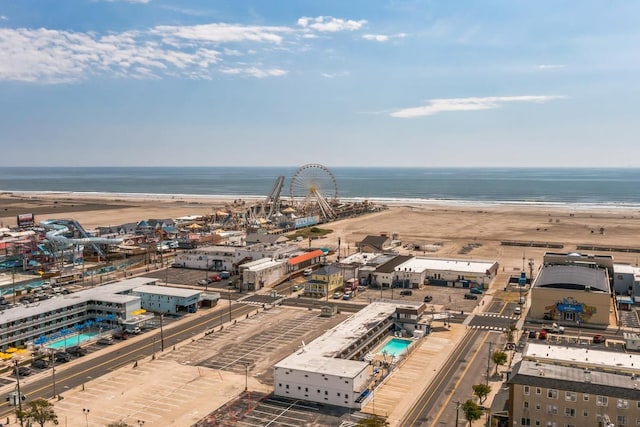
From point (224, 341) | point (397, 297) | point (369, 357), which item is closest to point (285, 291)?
point (397, 297)

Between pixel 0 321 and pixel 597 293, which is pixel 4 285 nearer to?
pixel 0 321

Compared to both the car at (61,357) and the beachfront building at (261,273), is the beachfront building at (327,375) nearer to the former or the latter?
the car at (61,357)

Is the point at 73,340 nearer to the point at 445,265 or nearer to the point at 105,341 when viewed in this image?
the point at 105,341

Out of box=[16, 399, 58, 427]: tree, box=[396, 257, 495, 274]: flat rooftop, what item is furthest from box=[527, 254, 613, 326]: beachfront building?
box=[16, 399, 58, 427]: tree

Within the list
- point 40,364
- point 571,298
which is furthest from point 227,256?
point 571,298

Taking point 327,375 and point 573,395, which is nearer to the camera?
point 573,395
